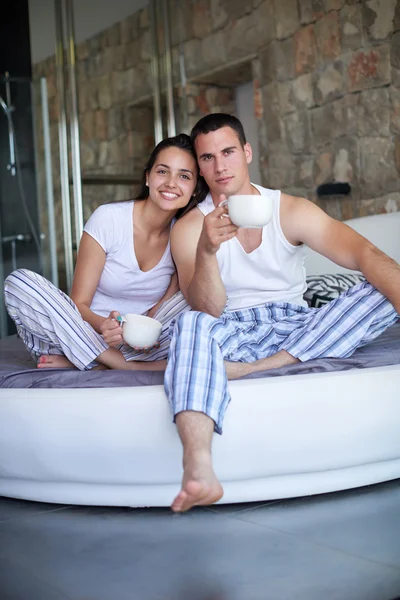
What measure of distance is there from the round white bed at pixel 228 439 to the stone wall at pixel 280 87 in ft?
8.45

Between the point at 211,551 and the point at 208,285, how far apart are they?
815mm

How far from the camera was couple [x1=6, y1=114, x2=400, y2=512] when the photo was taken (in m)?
1.92

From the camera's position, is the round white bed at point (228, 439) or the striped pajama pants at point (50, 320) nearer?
the round white bed at point (228, 439)

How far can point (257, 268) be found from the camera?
236 centimetres

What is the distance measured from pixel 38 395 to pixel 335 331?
0.85 m

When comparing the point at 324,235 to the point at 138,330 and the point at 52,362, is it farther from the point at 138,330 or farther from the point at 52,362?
the point at 52,362

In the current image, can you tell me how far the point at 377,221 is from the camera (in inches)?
142

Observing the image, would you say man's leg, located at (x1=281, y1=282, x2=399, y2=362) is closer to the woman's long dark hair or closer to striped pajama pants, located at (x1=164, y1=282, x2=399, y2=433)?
striped pajama pants, located at (x1=164, y1=282, x2=399, y2=433)

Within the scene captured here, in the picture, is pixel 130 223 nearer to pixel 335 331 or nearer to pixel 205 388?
pixel 335 331

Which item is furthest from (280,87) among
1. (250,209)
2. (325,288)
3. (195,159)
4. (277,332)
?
(250,209)

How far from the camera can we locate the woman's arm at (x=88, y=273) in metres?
2.55

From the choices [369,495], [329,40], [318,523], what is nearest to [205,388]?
[318,523]

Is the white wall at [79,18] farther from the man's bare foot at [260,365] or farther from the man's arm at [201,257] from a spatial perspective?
the man's bare foot at [260,365]

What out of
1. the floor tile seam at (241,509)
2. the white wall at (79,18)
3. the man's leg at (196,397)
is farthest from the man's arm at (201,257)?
the white wall at (79,18)
